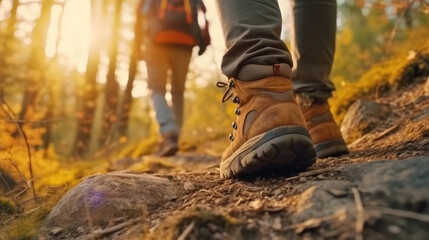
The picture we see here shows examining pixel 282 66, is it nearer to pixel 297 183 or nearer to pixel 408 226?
pixel 297 183

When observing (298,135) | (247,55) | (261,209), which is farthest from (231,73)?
(261,209)

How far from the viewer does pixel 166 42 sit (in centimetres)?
428

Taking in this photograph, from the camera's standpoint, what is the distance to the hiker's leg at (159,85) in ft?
14.3

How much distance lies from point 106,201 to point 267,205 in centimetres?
62

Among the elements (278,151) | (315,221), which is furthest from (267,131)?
(315,221)

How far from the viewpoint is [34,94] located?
9039 mm

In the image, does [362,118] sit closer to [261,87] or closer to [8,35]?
[261,87]

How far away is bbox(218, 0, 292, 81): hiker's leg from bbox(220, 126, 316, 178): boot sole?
26 cm

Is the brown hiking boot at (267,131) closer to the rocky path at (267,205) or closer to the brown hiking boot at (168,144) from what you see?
the rocky path at (267,205)

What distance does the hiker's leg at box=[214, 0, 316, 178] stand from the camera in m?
1.33

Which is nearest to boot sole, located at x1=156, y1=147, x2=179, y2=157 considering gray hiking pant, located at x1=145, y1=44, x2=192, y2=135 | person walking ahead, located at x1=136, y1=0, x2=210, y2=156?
person walking ahead, located at x1=136, y1=0, x2=210, y2=156

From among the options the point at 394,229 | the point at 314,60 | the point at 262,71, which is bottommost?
the point at 394,229

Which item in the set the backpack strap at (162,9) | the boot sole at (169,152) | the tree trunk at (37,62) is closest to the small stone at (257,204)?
the boot sole at (169,152)

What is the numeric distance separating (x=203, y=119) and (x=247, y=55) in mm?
17968
